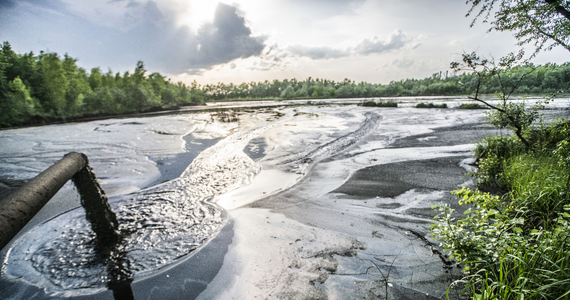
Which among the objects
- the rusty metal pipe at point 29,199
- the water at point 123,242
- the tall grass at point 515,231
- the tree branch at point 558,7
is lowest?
the water at point 123,242

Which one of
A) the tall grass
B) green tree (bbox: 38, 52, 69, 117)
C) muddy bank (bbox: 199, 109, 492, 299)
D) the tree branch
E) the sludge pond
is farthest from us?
green tree (bbox: 38, 52, 69, 117)

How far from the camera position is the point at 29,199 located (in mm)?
2229

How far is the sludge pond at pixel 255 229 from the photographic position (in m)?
2.91

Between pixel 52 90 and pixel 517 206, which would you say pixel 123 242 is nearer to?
pixel 517 206

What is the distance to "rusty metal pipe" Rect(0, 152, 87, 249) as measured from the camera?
6.23 ft

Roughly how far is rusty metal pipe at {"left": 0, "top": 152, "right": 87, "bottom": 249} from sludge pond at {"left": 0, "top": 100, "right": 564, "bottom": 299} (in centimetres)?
140

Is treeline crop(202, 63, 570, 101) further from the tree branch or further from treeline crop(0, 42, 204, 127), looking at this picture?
treeline crop(0, 42, 204, 127)

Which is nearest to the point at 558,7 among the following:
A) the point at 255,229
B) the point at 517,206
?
the point at 517,206

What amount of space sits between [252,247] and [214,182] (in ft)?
11.4

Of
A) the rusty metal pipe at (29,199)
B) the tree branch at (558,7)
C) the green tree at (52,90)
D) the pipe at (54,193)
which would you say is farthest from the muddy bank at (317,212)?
the green tree at (52,90)

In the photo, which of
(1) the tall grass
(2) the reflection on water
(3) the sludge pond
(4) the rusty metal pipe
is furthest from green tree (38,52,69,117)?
(1) the tall grass

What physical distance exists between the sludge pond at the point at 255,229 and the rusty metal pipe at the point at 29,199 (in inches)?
55.1

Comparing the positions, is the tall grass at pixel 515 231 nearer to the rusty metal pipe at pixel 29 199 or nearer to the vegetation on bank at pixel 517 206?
the vegetation on bank at pixel 517 206

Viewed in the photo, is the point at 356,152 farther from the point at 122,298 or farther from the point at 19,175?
the point at 19,175
